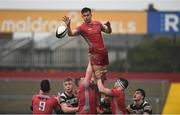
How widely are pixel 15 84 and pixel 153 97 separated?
15.2 ft

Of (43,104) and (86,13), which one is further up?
(86,13)

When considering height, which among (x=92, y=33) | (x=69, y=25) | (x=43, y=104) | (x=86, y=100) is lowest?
(x=43, y=104)

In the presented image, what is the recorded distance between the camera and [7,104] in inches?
843

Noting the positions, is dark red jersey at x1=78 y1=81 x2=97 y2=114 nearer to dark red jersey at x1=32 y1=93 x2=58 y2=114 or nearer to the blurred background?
dark red jersey at x1=32 y1=93 x2=58 y2=114

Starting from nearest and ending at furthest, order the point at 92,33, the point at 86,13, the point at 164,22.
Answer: the point at 86,13 < the point at 92,33 < the point at 164,22

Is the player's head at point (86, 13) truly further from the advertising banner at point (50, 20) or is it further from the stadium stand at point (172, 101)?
the advertising banner at point (50, 20)

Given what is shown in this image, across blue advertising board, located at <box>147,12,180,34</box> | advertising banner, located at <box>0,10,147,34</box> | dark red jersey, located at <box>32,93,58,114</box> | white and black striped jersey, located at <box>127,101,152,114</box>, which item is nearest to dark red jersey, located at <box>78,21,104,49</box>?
dark red jersey, located at <box>32,93,58,114</box>

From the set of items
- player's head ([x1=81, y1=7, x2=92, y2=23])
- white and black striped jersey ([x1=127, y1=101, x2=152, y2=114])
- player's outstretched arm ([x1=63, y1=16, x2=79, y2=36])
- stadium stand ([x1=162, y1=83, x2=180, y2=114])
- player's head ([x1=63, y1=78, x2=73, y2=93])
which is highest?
player's head ([x1=81, y1=7, x2=92, y2=23])

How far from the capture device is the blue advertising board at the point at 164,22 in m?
24.2

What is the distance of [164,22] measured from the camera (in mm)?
24375

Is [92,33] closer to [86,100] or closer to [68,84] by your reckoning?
[68,84]

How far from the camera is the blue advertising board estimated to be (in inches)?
952

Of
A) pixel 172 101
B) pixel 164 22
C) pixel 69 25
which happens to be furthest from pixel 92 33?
pixel 164 22

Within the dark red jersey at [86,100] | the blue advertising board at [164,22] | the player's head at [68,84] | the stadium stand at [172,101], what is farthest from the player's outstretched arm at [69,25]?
the blue advertising board at [164,22]
